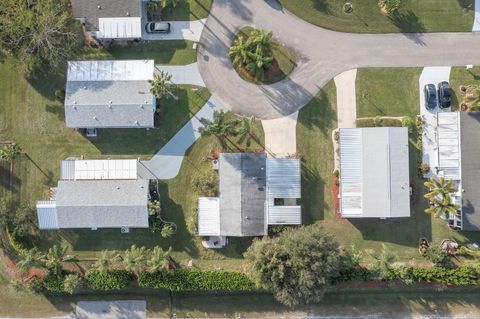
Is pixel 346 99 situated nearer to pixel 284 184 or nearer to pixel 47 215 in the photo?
pixel 284 184

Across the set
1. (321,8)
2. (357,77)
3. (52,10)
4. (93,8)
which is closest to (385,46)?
(357,77)

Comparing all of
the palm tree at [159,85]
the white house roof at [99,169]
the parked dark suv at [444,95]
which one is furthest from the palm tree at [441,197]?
the white house roof at [99,169]

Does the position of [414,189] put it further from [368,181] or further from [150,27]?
[150,27]

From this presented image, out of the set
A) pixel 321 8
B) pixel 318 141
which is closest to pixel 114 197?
pixel 318 141

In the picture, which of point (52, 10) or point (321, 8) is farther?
point (321, 8)

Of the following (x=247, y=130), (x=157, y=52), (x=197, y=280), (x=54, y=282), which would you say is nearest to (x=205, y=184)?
(x=247, y=130)

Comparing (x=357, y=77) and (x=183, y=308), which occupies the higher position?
(x=357, y=77)

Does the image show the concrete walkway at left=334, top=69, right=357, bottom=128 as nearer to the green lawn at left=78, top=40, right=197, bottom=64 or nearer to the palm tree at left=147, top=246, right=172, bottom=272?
the green lawn at left=78, top=40, right=197, bottom=64

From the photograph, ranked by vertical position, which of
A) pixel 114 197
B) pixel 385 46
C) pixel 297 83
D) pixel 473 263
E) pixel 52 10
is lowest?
pixel 473 263
